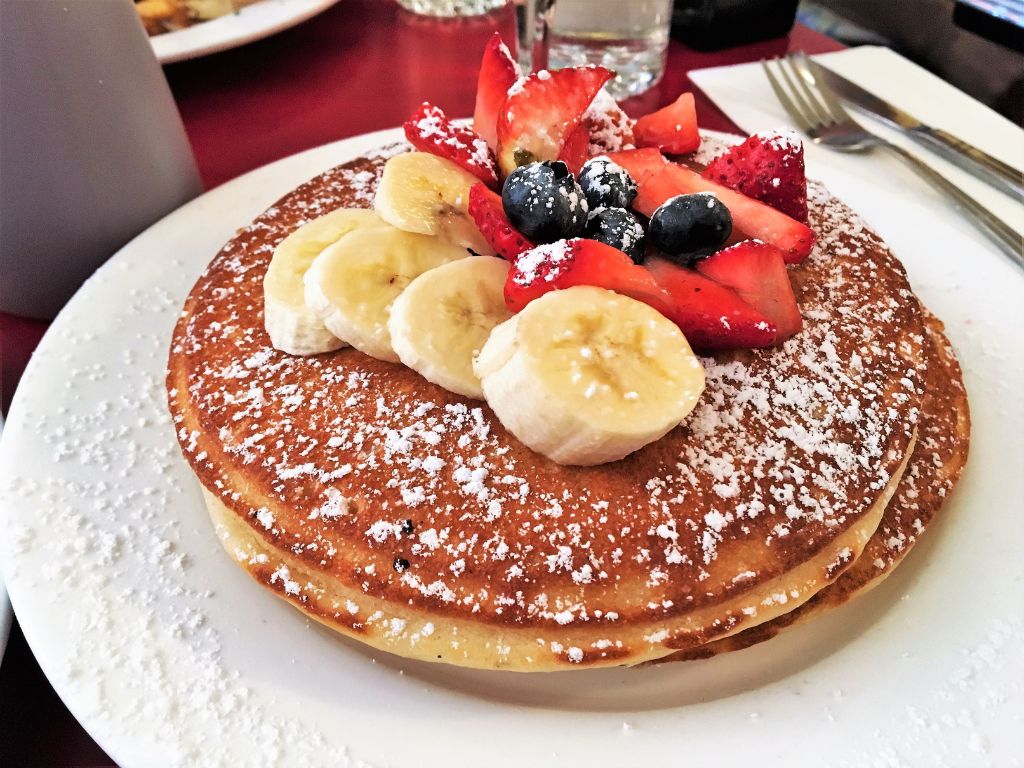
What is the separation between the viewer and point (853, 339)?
1.13m

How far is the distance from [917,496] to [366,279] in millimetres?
817

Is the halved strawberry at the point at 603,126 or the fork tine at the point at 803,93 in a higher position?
the halved strawberry at the point at 603,126

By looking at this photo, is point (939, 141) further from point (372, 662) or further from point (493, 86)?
point (372, 662)

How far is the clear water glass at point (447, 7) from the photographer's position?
9.21ft

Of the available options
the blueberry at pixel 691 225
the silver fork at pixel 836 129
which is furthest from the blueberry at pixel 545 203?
the silver fork at pixel 836 129

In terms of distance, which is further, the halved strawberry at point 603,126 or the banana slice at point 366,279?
the halved strawberry at point 603,126

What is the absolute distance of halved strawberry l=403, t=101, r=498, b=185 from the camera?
4.08 feet

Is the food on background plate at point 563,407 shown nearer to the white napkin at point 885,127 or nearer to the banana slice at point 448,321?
the banana slice at point 448,321

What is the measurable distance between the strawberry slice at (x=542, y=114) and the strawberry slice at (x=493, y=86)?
0.08 metres

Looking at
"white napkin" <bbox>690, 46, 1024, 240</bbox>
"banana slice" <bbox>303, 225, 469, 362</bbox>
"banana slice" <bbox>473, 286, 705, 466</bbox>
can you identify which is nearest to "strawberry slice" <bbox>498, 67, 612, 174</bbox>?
"banana slice" <bbox>303, 225, 469, 362</bbox>

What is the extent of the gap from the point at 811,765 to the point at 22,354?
1431mm

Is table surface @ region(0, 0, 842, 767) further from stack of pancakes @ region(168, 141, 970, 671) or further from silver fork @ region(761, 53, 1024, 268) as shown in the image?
stack of pancakes @ region(168, 141, 970, 671)

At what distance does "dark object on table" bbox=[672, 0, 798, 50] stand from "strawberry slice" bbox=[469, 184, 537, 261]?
5.69 ft

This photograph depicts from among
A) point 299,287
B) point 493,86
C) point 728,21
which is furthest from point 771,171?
point 728,21
